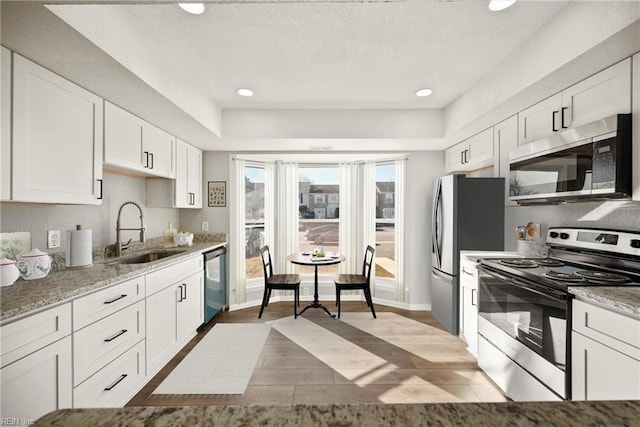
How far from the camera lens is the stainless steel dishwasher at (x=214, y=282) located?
11.0ft

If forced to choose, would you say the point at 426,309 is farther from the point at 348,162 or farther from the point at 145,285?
the point at 145,285

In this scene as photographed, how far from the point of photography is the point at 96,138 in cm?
207

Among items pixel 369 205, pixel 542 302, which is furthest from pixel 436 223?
pixel 542 302

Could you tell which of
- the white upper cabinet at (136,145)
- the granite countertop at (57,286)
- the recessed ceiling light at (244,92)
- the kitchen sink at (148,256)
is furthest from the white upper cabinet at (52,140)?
the recessed ceiling light at (244,92)

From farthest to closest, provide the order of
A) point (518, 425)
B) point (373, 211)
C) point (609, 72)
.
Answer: point (373, 211), point (609, 72), point (518, 425)

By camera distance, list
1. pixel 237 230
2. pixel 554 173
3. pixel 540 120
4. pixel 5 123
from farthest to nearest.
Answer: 1. pixel 237 230
2. pixel 540 120
3. pixel 554 173
4. pixel 5 123

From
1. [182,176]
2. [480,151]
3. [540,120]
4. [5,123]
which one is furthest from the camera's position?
[182,176]

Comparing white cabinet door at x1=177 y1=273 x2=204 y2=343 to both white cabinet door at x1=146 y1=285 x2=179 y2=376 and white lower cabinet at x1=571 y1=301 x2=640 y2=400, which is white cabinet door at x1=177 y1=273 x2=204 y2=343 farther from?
white lower cabinet at x1=571 y1=301 x2=640 y2=400

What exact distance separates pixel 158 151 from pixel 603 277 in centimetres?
357

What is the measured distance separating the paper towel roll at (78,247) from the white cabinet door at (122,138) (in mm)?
541

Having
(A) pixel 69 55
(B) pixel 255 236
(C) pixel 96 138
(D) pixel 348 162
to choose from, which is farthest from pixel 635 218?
(B) pixel 255 236

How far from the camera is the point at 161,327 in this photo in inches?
95.6

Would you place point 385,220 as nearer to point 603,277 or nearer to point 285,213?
point 285,213

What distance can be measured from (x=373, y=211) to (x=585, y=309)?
294cm
